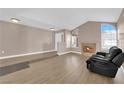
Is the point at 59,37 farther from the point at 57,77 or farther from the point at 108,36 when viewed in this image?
the point at 57,77

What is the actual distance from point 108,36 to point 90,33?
0.94 meters

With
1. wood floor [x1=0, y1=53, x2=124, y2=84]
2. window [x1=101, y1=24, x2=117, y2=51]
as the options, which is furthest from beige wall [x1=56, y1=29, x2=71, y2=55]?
wood floor [x1=0, y1=53, x2=124, y2=84]

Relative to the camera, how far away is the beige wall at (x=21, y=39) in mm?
5281

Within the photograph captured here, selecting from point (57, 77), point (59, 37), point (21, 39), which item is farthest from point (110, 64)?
point (59, 37)

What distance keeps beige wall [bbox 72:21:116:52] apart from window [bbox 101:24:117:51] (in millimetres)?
187

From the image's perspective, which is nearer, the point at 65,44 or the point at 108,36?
the point at 108,36

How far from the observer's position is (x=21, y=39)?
19.9 ft

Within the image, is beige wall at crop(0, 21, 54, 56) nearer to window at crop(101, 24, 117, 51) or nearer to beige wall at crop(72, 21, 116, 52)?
beige wall at crop(72, 21, 116, 52)

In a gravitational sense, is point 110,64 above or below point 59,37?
below

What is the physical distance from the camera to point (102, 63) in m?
3.37

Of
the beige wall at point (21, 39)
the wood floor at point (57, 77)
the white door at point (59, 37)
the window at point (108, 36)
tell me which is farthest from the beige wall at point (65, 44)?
the wood floor at point (57, 77)
